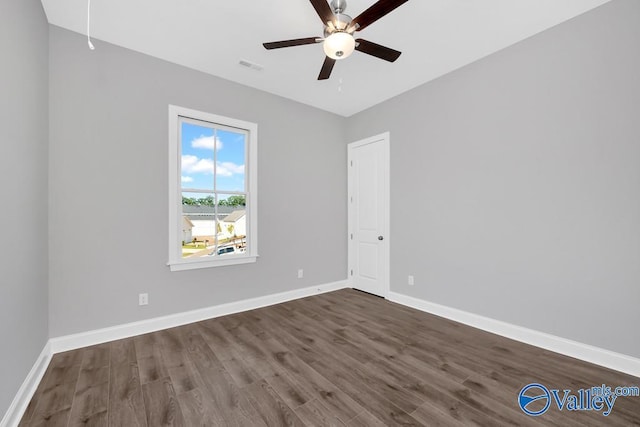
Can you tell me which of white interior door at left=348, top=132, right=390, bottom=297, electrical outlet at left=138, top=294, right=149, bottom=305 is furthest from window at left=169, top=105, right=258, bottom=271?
white interior door at left=348, top=132, right=390, bottom=297

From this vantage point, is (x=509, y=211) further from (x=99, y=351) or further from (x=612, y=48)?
(x=99, y=351)

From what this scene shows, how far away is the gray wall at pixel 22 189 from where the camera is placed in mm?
1549

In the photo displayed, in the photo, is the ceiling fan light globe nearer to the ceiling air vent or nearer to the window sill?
the ceiling air vent

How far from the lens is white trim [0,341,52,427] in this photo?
1547 mm

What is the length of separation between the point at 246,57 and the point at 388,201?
2589mm

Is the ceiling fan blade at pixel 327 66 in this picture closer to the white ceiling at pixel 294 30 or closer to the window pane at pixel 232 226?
the white ceiling at pixel 294 30

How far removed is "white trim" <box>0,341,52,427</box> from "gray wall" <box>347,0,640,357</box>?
12.1ft

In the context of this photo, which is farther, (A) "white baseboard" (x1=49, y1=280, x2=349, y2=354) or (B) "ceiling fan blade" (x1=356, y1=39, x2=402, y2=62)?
(A) "white baseboard" (x1=49, y1=280, x2=349, y2=354)

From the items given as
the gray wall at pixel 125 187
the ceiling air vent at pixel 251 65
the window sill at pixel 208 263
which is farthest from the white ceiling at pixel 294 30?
the window sill at pixel 208 263

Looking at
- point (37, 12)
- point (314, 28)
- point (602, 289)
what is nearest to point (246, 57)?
point (314, 28)

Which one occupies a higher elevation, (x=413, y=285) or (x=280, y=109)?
(x=280, y=109)

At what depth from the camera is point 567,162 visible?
2408 millimetres

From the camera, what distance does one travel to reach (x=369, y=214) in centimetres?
428

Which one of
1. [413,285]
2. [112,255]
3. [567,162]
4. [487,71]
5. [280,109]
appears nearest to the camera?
[567,162]
